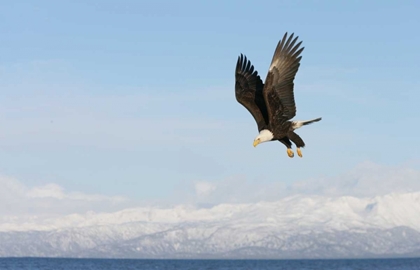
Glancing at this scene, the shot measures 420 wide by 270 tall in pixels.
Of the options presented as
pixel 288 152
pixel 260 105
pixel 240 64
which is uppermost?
pixel 240 64

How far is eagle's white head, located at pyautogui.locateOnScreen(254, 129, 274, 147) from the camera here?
2241 centimetres

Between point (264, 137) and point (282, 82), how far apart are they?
175cm

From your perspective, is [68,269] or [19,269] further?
[68,269]

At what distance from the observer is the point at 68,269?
16562 centimetres

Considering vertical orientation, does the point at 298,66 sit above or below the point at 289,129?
above

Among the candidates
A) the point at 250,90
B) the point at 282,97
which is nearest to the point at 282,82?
the point at 282,97

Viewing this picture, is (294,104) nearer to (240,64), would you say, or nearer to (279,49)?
(279,49)

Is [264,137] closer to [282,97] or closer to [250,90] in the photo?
[282,97]

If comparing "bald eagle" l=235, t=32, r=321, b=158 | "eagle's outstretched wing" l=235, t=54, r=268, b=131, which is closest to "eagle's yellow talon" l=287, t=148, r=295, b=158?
"bald eagle" l=235, t=32, r=321, b=158

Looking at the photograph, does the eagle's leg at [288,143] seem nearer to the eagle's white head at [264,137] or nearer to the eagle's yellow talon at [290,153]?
the eagle's yellow talon at [290,153]

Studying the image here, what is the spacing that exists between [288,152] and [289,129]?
66 centimetres

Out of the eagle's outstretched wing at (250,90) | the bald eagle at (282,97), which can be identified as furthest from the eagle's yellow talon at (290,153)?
the eagle's outstretched wing at (250,90)

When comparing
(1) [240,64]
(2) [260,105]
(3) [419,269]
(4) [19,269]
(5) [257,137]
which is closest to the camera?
(5) [257,137]

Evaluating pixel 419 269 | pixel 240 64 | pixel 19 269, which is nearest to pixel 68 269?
pixel 19 269
